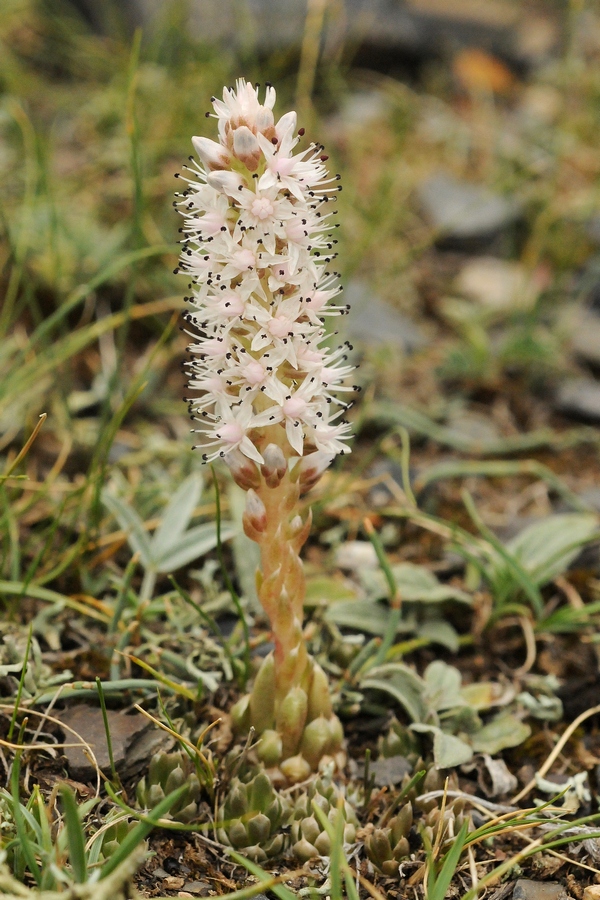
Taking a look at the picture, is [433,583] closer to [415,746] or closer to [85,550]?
[415,746]

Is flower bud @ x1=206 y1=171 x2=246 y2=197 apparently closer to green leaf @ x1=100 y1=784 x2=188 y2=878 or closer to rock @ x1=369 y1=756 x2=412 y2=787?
green leaf @ x1=100 y1=784 x2=188 y2=878

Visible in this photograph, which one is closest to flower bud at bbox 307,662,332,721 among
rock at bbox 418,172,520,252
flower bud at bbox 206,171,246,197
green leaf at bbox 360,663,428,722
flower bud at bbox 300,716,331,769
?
flower bud at bbox 300,716,331,769

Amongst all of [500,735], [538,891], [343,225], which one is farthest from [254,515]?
[343,225]

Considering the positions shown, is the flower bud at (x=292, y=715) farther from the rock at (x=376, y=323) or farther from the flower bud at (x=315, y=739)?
the rock at (x=376, y=323)

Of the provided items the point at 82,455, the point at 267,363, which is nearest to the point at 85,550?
the point at 82,455

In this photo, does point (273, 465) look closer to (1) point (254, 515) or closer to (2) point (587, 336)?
(1) point (254, 515)

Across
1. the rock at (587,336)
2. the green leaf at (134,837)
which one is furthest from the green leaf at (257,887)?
the rock at (587,336)
